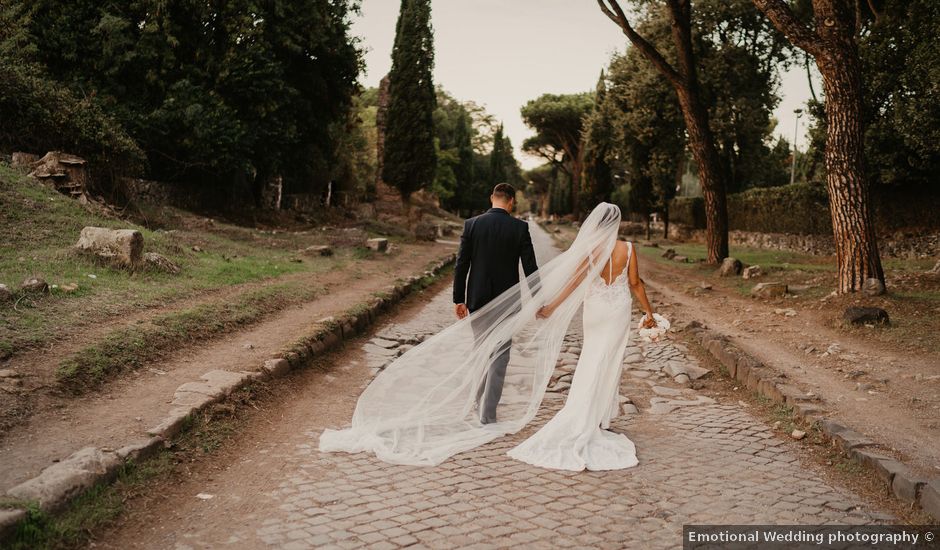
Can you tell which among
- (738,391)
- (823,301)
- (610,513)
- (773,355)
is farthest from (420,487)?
(823,301)

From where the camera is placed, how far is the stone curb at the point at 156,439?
385 centimetres

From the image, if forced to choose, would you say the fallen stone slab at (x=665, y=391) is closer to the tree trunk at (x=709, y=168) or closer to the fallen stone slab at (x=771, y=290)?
the fallen stone slab at (x=771, y=290)

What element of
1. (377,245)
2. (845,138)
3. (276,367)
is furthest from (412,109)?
(276,367)

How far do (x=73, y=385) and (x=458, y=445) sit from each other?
3.52 m

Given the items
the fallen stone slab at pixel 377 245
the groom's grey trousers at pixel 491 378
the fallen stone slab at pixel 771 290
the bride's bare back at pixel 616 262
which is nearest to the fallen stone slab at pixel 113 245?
the groom's grey trousers at pixel 491 378

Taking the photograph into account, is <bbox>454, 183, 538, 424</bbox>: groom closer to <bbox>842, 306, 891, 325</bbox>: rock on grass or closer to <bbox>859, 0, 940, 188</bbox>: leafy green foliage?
<bbox>842, 306, 891, 325</bbox>: rock on grass

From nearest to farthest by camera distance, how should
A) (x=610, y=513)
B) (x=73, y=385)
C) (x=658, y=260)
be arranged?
(x=610, y=513) → (x=73, y=385) → (x=658, y=260)

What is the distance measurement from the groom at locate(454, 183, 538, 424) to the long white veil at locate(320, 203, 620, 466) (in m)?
0.08

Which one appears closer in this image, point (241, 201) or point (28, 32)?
point (28, 32)

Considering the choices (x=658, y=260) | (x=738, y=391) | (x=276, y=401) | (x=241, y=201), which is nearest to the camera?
(x=276, y=401)

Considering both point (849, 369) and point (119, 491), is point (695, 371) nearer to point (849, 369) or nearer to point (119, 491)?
point (849, 369)

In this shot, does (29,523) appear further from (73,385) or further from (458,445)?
(458,445)

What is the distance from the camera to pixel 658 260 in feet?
79.7

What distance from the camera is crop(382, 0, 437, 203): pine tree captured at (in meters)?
30.5
